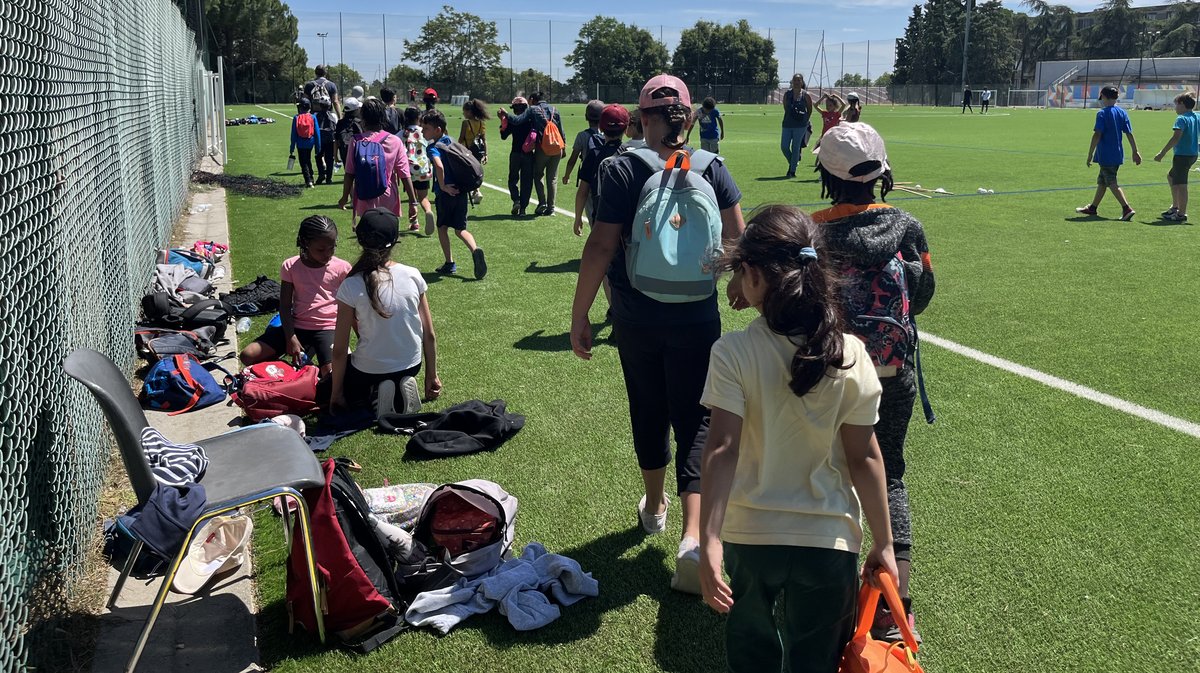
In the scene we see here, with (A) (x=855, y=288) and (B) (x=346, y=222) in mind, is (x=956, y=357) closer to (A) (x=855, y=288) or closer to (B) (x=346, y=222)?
(A) (x=855, y=288)

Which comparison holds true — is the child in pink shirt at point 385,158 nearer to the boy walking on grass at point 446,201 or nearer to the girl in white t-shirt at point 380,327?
the boy walking on grass at point 446,201

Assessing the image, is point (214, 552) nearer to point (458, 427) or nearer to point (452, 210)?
point (458, 427)

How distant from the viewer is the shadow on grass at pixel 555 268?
10365mm

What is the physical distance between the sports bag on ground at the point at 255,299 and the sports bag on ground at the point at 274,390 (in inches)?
85.0

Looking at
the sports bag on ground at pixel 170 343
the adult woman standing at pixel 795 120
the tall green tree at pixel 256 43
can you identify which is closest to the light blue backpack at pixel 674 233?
the sports bag on ground at pixel 170 343

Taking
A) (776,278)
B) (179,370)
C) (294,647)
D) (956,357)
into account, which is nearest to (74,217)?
(179,370)

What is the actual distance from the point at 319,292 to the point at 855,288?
4.23m

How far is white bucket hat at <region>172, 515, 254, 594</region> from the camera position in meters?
3.73

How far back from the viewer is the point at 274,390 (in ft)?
18.6

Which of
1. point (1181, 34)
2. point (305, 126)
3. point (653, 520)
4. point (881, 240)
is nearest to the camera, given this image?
point (881, 240)

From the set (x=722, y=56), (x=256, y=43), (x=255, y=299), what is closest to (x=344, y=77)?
(x=256, y=43)

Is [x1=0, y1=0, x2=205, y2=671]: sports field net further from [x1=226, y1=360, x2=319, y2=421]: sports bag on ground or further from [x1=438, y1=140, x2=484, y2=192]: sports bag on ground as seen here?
[x1=438, y1=140, x2=484, y2=192]: sports bag on ground

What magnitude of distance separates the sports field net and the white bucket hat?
0.42 metres

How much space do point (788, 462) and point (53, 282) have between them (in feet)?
10.3
